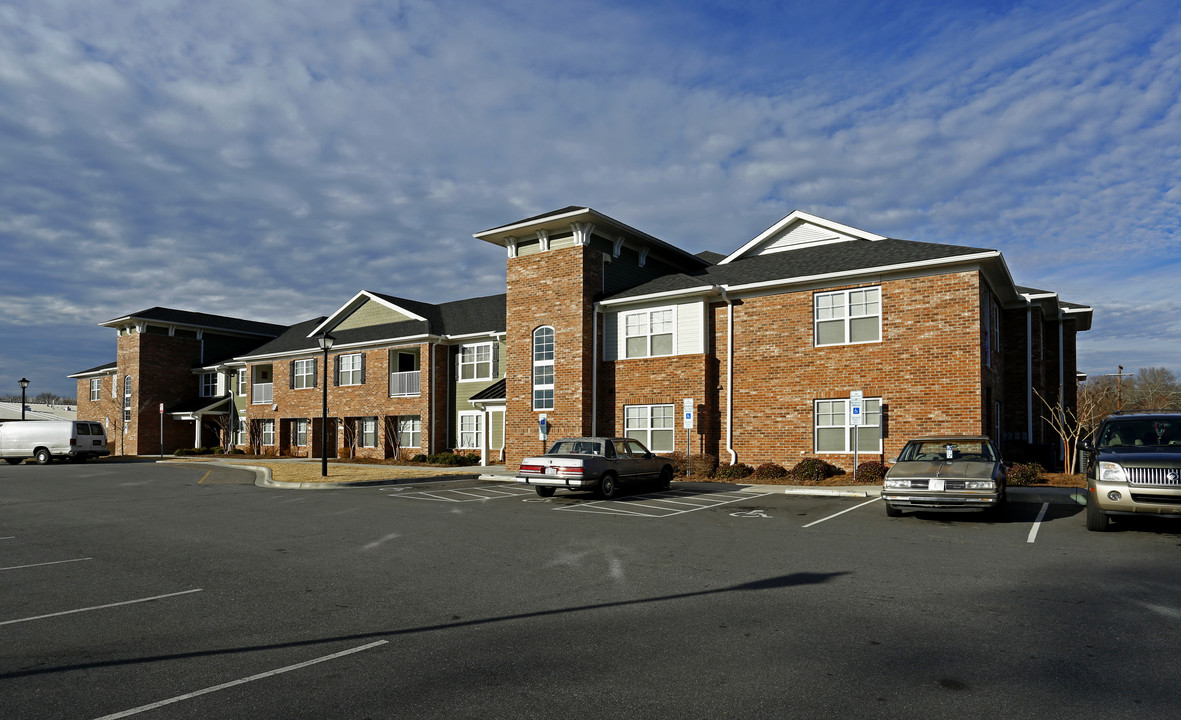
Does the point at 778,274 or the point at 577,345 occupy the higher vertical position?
the point at 778,274

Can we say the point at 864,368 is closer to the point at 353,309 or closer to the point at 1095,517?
the point at 1095,517

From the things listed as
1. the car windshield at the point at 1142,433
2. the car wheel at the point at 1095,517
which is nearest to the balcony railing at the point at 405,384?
the car windshield at the point at 1142,433

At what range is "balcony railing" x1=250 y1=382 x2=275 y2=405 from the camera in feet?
138

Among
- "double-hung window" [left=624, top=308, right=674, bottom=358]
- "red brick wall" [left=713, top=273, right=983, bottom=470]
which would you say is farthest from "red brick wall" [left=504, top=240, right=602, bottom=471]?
"red brick wall" [left=713, top=273, right=983, bottom=470]

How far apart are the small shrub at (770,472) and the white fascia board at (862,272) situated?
211 inches

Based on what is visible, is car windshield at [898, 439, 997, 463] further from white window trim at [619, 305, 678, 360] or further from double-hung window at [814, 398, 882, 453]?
white window trim at [619, 305, 678, 360]

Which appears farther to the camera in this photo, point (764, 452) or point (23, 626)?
point (764, 452)

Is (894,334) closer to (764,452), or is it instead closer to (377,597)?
(764,452)

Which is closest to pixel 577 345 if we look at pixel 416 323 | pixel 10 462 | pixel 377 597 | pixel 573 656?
pixel 416 323

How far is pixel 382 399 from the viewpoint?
3597 cm

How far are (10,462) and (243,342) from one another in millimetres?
15896

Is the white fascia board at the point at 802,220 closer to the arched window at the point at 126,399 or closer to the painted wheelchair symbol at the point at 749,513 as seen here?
the painted wheelchair symbol at the point at 749,513

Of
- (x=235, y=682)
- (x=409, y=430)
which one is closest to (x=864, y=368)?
(x=235, y=682)

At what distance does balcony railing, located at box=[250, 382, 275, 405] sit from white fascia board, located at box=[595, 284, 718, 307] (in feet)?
81.2
